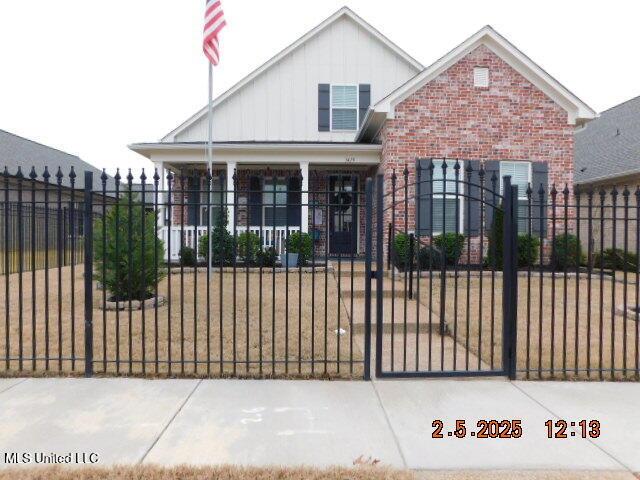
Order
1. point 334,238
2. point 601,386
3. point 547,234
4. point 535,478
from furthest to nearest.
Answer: point 334,238
point 547,234
point 601,386
point 535,478

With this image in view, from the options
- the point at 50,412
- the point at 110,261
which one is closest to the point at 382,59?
the point at 110,261

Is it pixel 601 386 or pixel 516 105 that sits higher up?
pixel 516 105

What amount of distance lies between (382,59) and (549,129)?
6.38m

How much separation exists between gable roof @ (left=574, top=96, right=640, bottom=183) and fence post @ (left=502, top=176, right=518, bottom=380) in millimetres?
12200

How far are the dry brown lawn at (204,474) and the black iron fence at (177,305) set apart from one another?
1.37 m

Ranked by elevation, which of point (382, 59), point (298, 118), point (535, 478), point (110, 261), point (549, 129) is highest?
point (382, 59)

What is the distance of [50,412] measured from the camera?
3.69 m

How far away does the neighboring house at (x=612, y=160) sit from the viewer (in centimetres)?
1468

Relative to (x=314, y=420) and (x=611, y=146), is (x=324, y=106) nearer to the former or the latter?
(x=611, y=146)

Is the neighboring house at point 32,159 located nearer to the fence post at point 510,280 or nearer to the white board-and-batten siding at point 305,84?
the white board-and-batten siding at point 305,84

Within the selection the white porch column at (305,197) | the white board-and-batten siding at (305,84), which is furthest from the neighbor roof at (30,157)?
the white porch column at (305,197)

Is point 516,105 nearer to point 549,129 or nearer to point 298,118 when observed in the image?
point 549,129

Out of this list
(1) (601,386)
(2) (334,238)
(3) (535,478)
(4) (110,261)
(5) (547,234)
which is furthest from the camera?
(2) (334,238)

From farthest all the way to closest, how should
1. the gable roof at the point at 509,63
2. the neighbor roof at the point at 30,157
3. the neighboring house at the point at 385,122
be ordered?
the neighbor roof at the point at 30,157 → the neighboring house at the point at 385,122 → the gable roof at the point at 509,63
